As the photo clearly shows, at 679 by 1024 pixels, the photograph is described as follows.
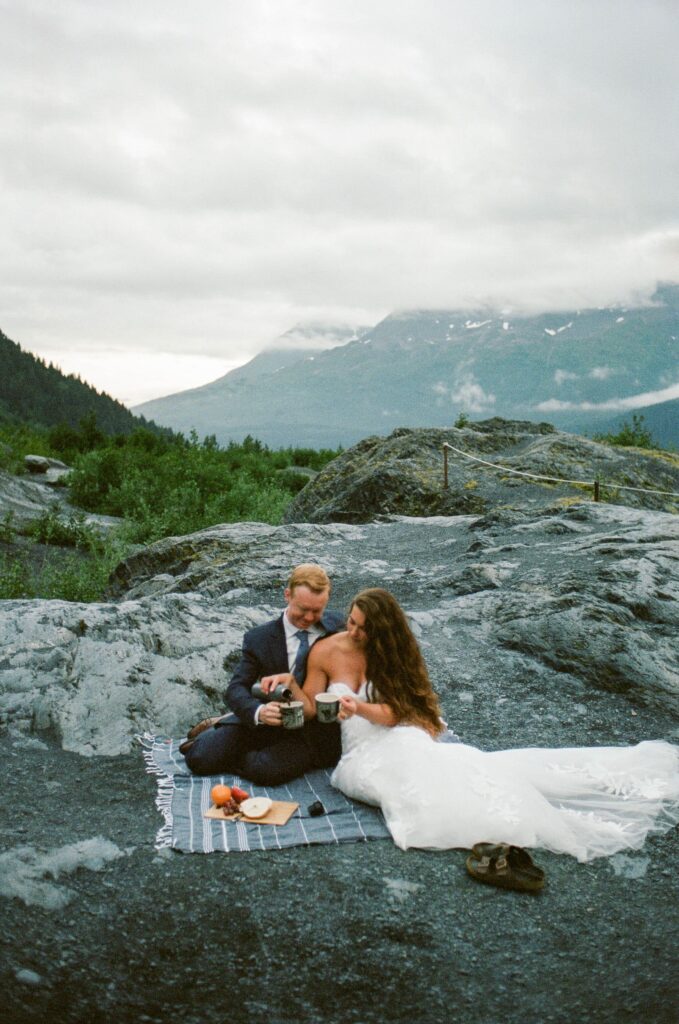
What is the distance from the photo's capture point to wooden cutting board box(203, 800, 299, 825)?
508cm

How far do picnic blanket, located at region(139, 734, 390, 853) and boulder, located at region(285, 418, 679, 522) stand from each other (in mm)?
8266

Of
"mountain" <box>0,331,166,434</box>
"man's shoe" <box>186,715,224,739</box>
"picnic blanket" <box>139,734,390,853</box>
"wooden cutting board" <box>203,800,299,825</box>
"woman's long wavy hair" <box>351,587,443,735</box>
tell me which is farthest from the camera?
"mountain" <box>0,331,166,434</box>

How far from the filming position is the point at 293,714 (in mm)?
5332

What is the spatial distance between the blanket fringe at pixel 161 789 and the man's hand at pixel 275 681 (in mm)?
851

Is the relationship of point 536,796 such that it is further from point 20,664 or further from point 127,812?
point 20,664

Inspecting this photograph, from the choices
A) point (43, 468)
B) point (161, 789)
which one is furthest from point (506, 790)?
point (43, 468)

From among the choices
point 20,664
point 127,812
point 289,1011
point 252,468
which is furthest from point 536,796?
point 252,468

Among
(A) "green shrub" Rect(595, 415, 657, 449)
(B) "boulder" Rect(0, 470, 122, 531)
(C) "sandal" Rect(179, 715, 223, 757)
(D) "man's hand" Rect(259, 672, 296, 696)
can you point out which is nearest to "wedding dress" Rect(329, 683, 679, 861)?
(D) "man's hand" Rect(259, 672, 296, 696)

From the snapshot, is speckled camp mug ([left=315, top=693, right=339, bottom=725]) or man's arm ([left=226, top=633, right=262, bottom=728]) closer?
speckled camp mug ([left=315, top=693, right=339, bottom=725])

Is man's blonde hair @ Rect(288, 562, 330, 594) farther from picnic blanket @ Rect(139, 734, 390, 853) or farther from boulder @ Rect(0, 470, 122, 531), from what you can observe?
boulder @ Rect(0, 470, 122, 531)

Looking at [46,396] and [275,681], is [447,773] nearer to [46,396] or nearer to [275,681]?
[275,681]

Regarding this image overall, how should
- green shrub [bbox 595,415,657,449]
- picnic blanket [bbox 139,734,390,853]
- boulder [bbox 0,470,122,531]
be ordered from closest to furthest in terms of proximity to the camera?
1. picnic blanket [bbox 139,734,390,853]
2. boulder [bbox 0,470,122,531]
3. green shrub [bbox 595,415,657,449]

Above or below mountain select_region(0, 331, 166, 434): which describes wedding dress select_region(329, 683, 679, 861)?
below

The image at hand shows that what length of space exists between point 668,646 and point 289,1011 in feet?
17.0
